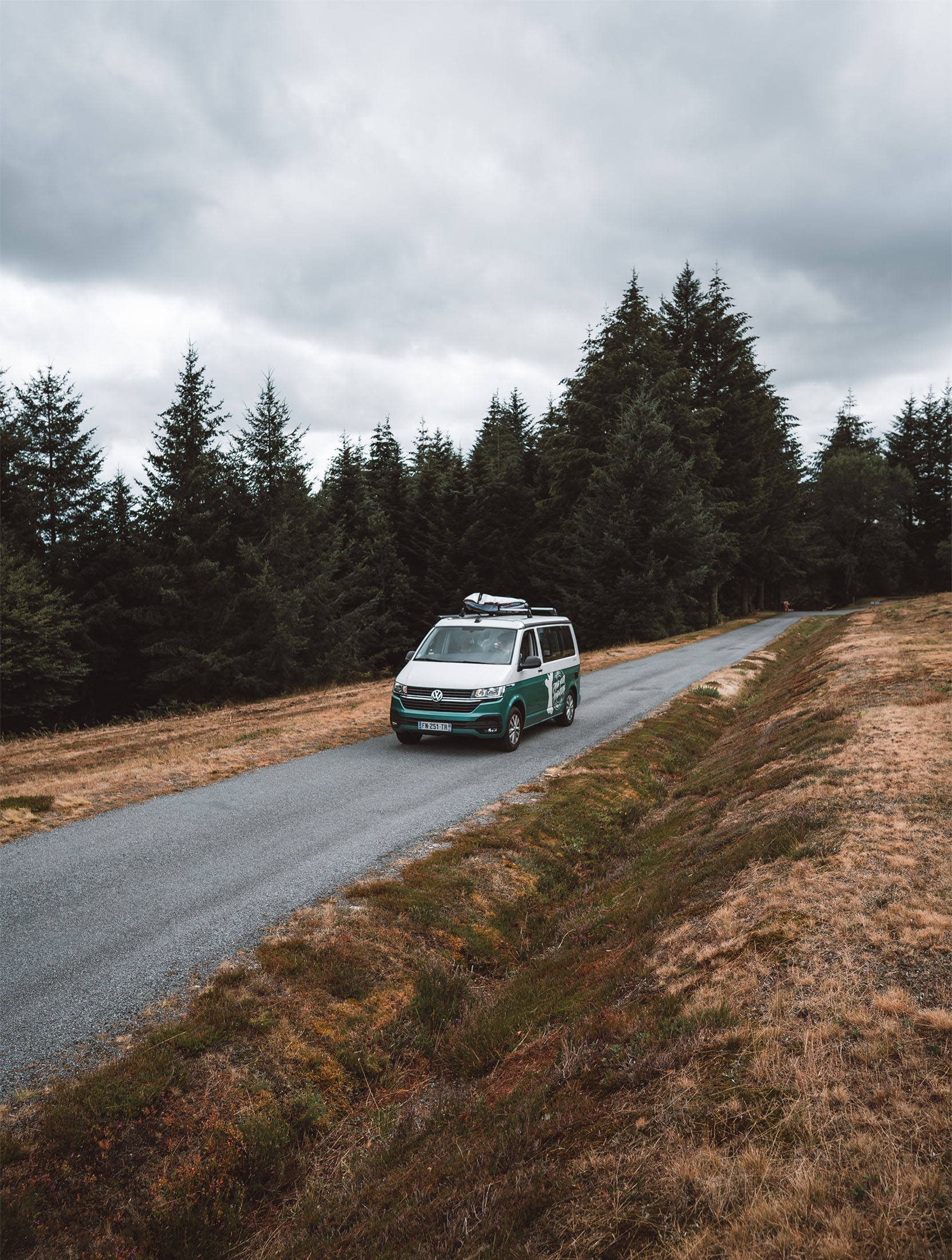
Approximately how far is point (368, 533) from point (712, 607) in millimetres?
24431

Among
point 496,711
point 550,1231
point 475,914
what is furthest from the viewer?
point 496,711

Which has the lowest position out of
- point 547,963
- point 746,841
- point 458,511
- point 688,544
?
point 547,963

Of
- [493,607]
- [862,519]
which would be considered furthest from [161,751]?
[862,519]

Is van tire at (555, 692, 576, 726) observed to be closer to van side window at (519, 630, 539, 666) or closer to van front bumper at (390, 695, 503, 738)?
van side window at (519, 630, 539, 666)

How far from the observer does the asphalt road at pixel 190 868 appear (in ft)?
15.3

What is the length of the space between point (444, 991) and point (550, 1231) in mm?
2550

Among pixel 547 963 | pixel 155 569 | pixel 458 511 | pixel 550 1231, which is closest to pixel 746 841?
pixel 547 963

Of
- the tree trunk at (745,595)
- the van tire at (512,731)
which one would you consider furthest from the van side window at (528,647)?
the tree trunk at (745,595)

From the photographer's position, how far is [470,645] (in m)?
12.7

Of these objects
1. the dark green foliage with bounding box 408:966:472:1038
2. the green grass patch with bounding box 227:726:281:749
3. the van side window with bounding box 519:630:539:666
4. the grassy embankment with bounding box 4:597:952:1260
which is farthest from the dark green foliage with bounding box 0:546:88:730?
the dark green foliage with bounding box 408:966:472:1038

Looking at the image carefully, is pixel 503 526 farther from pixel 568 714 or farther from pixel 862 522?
pixel 862 522

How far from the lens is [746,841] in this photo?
6.55 metres

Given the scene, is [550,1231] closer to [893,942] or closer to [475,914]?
[893,942]

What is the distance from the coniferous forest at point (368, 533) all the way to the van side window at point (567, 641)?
17922mm
